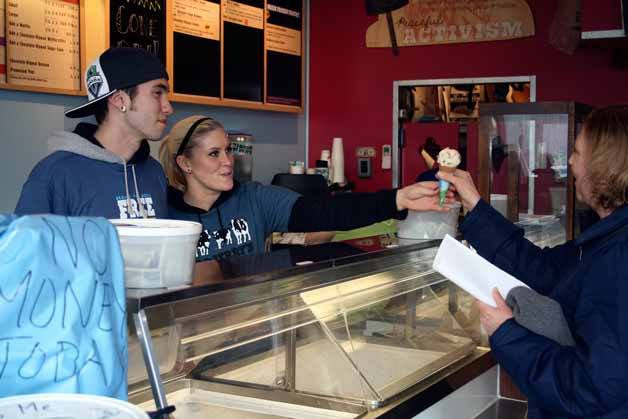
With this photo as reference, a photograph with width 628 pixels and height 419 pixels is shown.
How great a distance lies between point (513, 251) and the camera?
2.29 metres

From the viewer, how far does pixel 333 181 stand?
6.79 metres

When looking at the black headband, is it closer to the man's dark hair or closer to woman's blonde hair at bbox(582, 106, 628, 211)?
the man's dark hair

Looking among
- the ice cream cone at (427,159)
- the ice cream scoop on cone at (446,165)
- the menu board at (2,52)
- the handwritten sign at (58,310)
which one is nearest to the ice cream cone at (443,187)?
the ice cream scoop on cone at (446,165)

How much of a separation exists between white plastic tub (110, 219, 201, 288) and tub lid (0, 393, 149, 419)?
381 mm

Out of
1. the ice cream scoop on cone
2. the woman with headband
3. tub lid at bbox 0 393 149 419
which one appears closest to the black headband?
the woman with headband

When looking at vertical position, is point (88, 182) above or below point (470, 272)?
above

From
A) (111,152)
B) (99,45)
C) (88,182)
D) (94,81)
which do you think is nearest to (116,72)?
(94,81)

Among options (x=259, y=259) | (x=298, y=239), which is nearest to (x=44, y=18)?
(x=298, y=239)

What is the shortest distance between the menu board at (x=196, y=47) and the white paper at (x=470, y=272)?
4052mm

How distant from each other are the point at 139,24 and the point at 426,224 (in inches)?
129

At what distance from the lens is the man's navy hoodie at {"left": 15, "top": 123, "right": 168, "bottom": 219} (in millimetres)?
2420

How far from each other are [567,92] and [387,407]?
4.55 m

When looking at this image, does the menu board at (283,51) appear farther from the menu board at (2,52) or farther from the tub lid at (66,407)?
the tub lid at (66,407)

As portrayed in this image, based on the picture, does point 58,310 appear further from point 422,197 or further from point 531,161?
point 531,161
